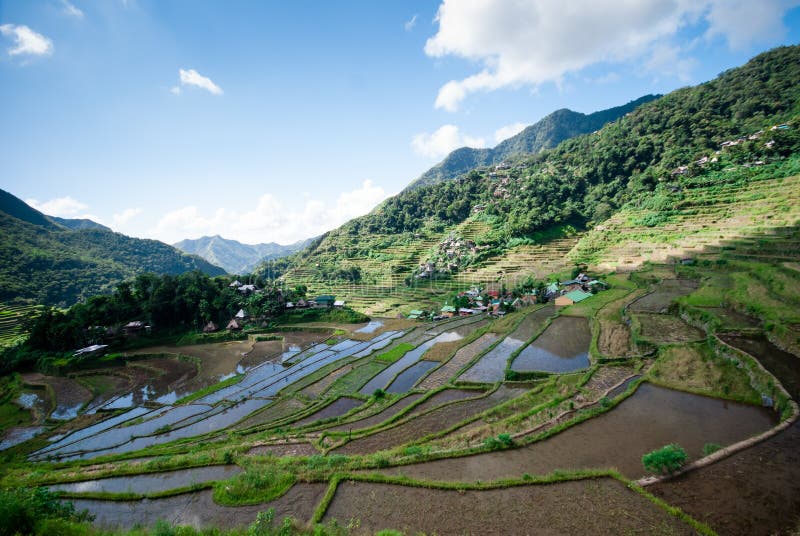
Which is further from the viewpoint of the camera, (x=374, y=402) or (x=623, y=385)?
(x=374, y=402)

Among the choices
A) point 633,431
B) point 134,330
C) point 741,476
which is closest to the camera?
point 741,476

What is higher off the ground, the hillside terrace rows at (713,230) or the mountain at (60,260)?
the mountain at (60,260)

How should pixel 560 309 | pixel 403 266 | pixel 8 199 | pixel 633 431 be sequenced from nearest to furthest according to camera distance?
pixel 633 431 < pixel 560 309 < pixel 403 266 < pixel 8 199

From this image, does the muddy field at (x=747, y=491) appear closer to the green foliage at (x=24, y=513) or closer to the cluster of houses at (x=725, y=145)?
the green foliage at (x=24, y=513)

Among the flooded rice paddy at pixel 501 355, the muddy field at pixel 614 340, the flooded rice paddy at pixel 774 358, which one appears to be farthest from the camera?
the flooded rice paddy at pixel 501 355

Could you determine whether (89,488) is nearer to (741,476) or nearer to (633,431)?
(633,431)

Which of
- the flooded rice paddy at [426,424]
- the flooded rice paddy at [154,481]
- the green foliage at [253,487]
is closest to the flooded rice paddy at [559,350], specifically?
the flooded rice paddy at [426,424]

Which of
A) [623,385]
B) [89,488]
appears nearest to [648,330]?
[623,385]

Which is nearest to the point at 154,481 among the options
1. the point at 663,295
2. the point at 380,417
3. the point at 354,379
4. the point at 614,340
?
the point at 380,417
